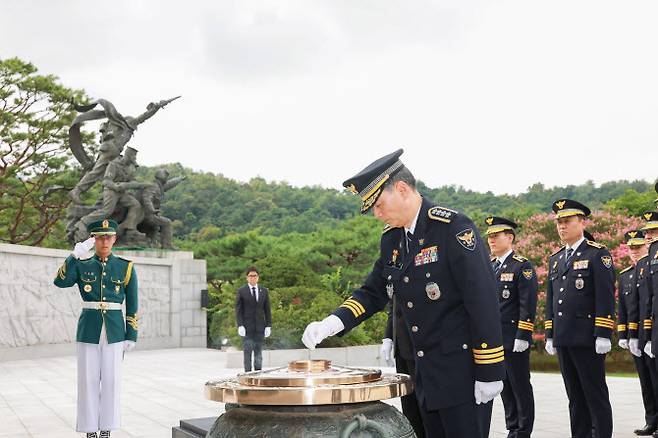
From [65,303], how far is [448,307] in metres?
15.3

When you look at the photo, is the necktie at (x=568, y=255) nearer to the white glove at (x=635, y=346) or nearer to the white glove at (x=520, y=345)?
the white glove at (x=520, y=345)

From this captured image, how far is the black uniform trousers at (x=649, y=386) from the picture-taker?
659 cm

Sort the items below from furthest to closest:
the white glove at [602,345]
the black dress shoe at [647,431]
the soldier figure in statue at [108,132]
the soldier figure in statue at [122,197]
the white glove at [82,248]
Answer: the soldier figure in statue at [108,132] < the soldier figure in statue at [122,197] < the black dress shoe at [647,431] < the white glove at [82,248] < the white glove at [602,345]

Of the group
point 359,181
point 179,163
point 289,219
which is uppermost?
point 179,163

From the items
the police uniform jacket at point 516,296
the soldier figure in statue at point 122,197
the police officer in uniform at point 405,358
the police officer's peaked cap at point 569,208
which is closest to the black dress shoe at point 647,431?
the police uniform jacket at point 516,296

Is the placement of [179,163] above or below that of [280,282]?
above

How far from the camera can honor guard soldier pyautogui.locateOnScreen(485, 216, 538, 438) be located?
5.98 meters

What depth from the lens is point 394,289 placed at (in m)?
3.17

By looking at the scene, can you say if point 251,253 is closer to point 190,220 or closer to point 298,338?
point 298,338

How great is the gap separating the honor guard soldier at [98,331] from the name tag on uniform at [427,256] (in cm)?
346

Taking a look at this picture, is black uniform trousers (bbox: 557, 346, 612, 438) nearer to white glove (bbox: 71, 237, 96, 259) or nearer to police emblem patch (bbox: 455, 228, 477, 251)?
police emblem patch (bbox: 455, 228, 477, 251)

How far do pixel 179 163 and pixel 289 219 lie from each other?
20.8m

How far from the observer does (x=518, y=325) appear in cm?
605

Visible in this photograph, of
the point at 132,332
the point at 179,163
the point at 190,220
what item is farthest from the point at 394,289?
the point at 179,163
